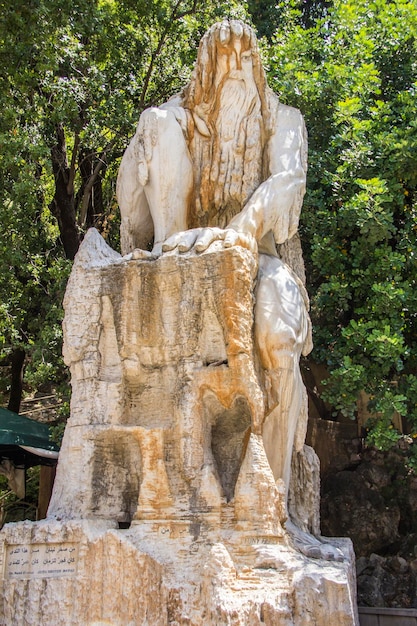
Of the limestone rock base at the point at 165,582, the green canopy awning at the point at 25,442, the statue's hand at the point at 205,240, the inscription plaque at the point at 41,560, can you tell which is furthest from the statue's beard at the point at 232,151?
the green canopy awning at the point at 25,442

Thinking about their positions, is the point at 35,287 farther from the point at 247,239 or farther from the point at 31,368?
Answer: the point at 247,239

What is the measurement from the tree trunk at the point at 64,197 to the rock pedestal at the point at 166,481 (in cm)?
476

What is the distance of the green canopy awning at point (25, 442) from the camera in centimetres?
840

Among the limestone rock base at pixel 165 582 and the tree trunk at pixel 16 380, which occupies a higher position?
the tree trunk at pixel 16 380

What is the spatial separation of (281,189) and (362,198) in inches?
99.1

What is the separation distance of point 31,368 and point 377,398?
393 cm

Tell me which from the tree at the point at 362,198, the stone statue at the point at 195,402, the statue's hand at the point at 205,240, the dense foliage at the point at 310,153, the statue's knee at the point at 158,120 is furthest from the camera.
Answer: the dense foliage at the point at 310,153

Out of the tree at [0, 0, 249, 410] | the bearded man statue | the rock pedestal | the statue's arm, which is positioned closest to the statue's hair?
the bearded man statue

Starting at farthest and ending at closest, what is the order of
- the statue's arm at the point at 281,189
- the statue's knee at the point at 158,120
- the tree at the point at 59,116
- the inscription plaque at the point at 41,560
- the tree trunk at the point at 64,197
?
the tree trunk at the point at 64,197 < the tree at the point at 59,116 < the statue's knee at the point at 158,120 < the statue's arm at the point at 281,189 < the inscription plaque at the point at 41,560

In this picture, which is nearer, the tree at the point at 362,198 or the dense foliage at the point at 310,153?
the tree at the point at 362,198

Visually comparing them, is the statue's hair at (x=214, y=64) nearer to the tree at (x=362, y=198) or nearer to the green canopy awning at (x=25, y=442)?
the tree at (x=362, y=198)

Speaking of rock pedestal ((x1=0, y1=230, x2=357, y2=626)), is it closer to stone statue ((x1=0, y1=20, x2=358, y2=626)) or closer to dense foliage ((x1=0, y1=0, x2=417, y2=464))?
stone statue ((x1=0, y1=20, x2=358, y2=626))

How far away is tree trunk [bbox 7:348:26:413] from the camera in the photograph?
10.7 m

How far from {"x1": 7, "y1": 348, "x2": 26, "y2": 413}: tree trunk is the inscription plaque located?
6512 millimetres
